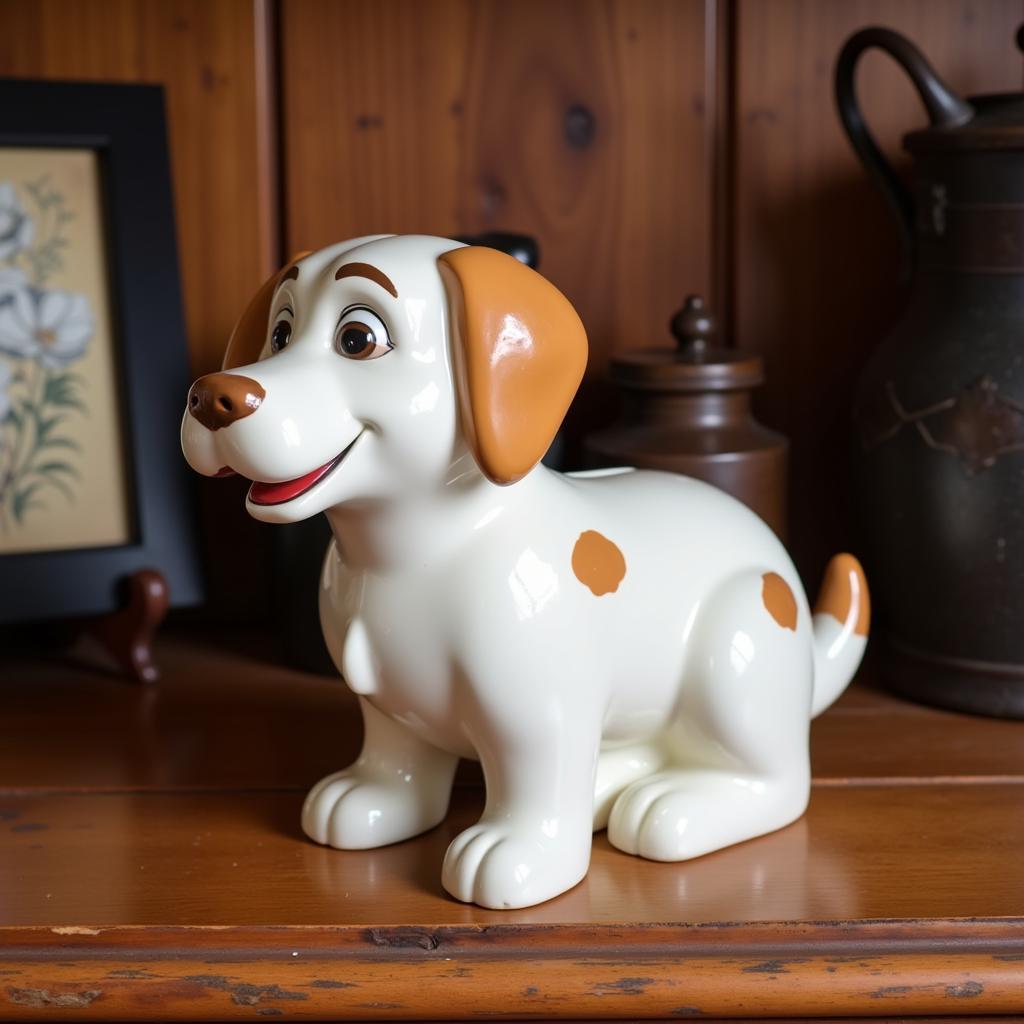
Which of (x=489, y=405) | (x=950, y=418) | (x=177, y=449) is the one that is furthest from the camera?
(x=177, y=449)

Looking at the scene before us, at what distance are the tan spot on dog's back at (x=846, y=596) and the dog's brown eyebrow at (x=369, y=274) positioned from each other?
34cm

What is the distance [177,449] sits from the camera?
3.17ft

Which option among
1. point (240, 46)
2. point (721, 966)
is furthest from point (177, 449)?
point (721, 966)

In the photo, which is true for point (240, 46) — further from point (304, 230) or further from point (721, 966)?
point (721, 966)

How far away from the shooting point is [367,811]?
2.31 ft

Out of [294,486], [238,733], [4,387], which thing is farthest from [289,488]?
[4,387]

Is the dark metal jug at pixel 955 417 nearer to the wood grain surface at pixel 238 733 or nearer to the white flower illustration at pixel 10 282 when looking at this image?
the wood grain surface at pixel 238 733

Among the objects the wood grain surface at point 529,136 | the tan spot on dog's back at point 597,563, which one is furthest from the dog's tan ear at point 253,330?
the wood grain surface at point 529,136

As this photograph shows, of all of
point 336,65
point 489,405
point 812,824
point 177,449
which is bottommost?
point 812,824

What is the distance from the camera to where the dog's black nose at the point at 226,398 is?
57cm

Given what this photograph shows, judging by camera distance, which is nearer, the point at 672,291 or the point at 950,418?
the point at 950,418

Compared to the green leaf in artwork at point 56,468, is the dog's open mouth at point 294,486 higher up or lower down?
higher up

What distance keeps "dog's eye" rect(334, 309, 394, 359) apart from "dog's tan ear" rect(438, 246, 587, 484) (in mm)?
31

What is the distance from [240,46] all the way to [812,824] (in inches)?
26.5
